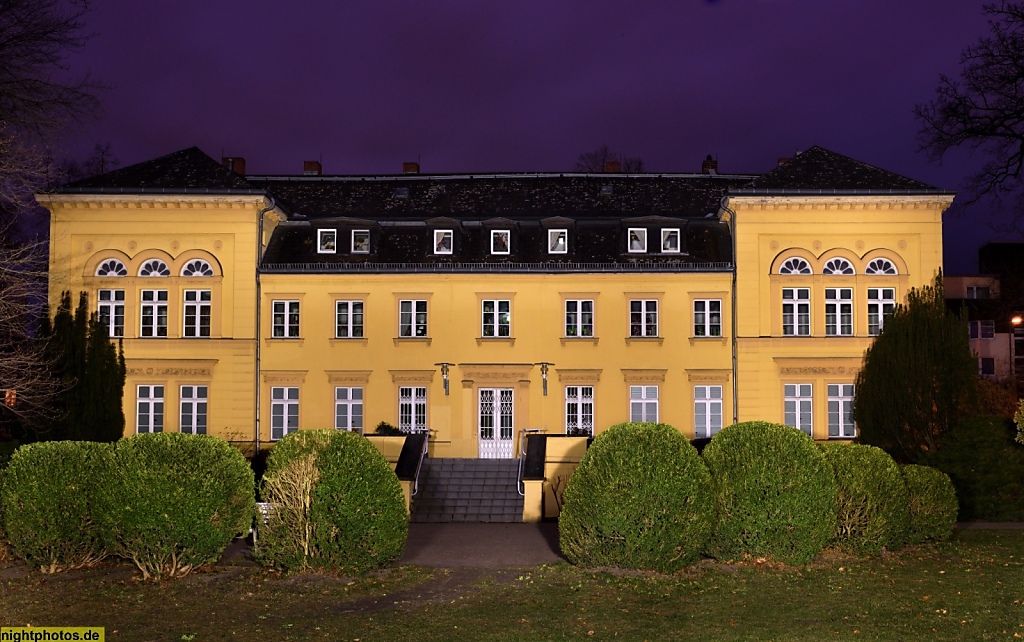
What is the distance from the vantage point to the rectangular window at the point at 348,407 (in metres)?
32.5

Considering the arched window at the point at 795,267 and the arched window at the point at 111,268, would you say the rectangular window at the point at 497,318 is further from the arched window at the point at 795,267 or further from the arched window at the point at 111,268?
the arched window at the point at 111,268

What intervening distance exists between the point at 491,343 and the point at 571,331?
2602 mm

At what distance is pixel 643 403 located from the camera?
3228 centimetres

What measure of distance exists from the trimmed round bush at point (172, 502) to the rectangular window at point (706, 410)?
18111 millimetres

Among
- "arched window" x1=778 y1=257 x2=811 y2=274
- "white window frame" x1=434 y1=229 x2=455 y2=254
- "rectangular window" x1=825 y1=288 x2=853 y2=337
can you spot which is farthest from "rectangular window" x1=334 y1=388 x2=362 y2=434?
"rectangular window" x1=825 y1=288 x2=853 y2=337

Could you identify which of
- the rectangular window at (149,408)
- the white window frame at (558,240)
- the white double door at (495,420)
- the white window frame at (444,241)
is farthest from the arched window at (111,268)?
the white window frame at (558,240)

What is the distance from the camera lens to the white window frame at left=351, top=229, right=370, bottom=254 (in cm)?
3319

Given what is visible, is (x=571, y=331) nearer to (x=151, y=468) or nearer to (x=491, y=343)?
(x=491, y=343)

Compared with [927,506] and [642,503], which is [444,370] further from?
[927,506]

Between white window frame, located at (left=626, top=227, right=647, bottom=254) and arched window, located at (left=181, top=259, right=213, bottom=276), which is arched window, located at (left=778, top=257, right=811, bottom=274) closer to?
white window frame, located at (left=626, top=227, right=647, bottom=254)

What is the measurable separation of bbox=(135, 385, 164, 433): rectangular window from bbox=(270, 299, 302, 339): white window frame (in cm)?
401

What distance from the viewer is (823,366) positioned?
31609 mm

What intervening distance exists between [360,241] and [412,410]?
5.87 metres

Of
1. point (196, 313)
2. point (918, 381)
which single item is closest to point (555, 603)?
point (918, 381)
